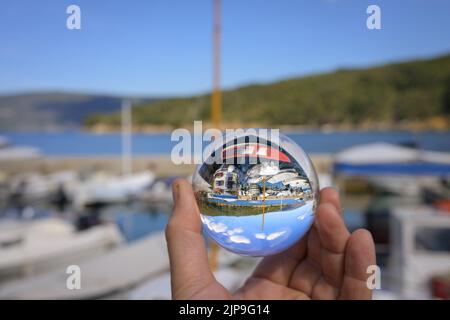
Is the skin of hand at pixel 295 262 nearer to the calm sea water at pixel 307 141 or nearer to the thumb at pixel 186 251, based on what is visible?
the thumb at pixel 186 251

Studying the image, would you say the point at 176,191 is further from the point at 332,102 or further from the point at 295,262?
the point at 332,102

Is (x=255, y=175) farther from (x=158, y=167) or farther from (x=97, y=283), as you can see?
(x=158, y=167)

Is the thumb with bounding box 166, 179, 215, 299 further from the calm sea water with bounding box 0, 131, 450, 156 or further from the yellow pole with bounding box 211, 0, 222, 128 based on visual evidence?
the calm sea water with bounding box 0, 131, 450, 156

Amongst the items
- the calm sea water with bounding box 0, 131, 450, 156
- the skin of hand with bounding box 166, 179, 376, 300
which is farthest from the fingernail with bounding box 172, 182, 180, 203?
the calm sea water with bounding box 0, 131, 450, 156

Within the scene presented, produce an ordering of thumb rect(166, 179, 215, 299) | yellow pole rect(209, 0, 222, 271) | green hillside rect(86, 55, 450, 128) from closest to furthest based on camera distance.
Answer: thumb rect(166, 179, 215, 299)
yellow pole rect(209, 0, 222, 271)
green hillside rect(86, 55, 450, 128)

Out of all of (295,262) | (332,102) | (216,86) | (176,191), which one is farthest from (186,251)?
(332,102)

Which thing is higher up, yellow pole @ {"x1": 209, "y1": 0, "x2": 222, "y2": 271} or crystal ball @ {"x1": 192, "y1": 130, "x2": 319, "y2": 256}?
yellow pole @ {"x1": 209, "y1": 0, "x2": 222, "y2": 271}

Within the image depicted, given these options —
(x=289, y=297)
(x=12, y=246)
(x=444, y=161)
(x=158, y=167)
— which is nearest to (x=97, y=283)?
(x=12, y=246)
